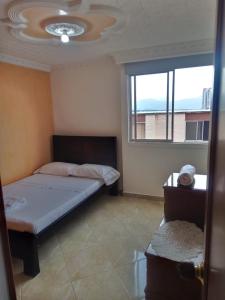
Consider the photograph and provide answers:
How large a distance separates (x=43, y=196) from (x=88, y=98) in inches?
76.9

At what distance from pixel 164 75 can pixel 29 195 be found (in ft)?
8.53

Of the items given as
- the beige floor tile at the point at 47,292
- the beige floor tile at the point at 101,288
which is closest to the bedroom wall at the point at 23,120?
the beige floor tile at the point at 47,292

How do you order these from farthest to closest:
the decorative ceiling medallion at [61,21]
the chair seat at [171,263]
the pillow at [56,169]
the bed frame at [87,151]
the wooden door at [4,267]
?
1. the bed frame at [87,151]
2. the pillow at [56,169]
3. the decorative ceiling medallion at [61,21]
4. the chair seat at [171,263]
5. the wooden door at [4,267]

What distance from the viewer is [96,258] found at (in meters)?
2.36

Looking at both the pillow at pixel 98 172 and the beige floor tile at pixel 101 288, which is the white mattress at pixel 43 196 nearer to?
the pillow at pixel 98 172

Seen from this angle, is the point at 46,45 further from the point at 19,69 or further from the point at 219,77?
the point at 219,77

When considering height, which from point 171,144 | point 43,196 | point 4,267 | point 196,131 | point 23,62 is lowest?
point 43,196

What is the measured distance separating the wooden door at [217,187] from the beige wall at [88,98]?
3172 millimetres

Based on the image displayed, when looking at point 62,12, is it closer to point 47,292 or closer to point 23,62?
point 23,62

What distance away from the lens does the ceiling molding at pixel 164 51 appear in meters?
3.00

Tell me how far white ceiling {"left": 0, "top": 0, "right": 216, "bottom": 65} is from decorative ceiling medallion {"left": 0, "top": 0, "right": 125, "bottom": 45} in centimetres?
9

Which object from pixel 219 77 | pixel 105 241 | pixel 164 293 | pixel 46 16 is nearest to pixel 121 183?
pixel 105 241

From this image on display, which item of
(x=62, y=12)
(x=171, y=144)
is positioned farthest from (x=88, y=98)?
(x=62, y=12)

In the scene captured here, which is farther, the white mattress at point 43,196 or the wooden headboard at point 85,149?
the wooden headboard at point 85,149
